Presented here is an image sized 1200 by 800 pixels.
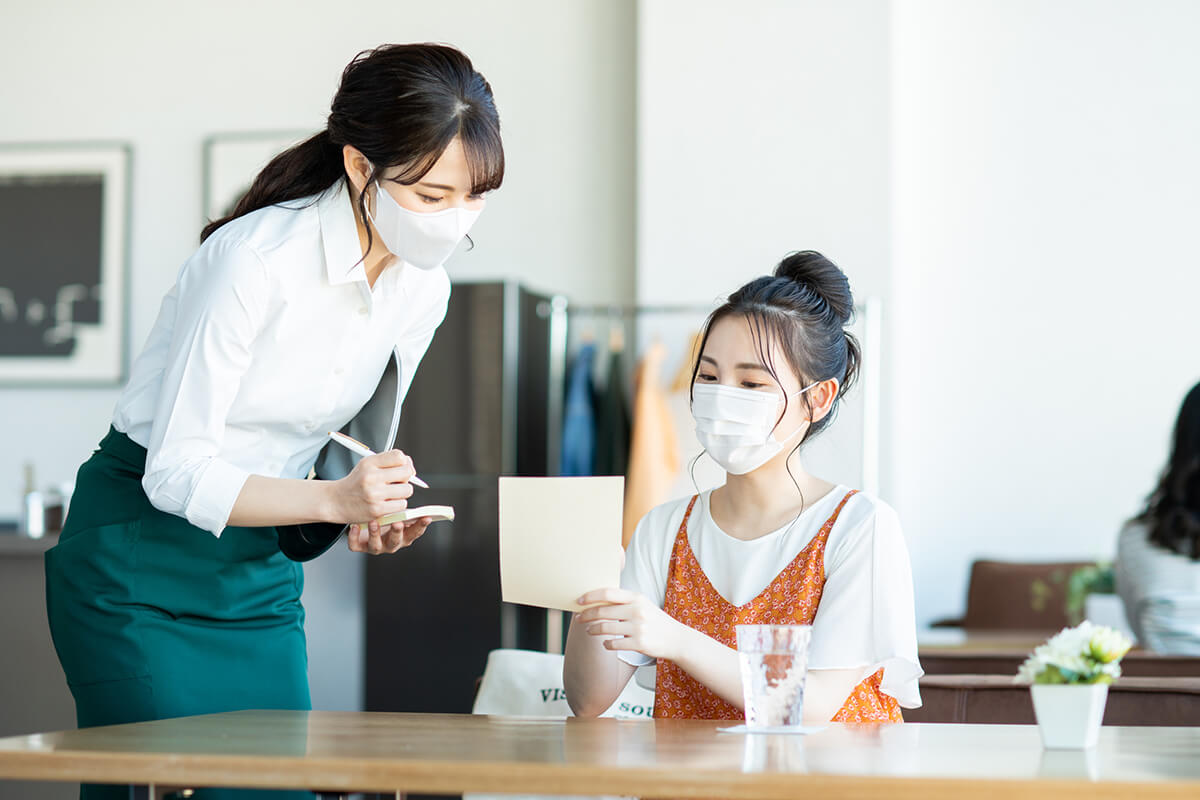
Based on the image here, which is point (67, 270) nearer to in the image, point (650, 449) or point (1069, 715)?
point (650, 449)

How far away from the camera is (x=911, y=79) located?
4.84 metres

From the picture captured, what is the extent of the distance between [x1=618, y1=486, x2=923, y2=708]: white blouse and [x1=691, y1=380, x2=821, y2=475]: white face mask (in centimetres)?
10

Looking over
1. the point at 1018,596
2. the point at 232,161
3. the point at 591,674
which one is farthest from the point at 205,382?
the point at 232,161

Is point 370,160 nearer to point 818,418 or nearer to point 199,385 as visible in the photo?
point 199,385

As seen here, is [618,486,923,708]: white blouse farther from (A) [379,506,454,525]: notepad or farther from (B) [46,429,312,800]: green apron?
(B) [46,429,312,800]: green apron

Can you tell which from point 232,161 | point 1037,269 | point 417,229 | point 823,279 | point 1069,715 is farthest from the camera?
point 232,161

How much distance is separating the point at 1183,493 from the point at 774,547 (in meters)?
1.63

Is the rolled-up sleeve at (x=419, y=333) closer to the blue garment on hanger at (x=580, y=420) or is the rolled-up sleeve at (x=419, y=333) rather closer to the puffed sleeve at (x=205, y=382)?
the puffed sleeve at (x=205, y=382)

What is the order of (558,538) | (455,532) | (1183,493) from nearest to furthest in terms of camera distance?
(558,538)
(1183,493)
(455,532)

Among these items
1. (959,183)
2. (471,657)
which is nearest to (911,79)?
(959,183)

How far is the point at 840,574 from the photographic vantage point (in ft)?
5.24

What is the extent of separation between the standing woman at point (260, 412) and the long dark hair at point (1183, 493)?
6.17ft

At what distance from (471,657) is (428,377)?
912 millimetres

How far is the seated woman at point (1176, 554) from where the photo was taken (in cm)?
285
